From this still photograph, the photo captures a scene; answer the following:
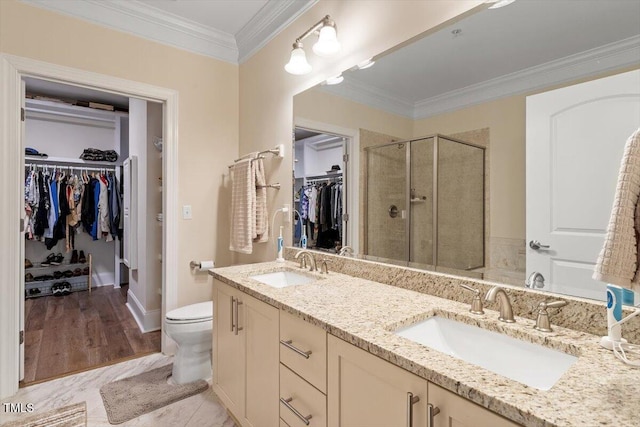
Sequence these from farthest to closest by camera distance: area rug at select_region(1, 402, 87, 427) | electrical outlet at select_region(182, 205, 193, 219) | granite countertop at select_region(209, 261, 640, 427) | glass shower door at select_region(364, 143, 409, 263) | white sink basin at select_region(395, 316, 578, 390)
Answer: electrical outlet at select_region(182, 205, 193, 219) → area rug at select_region(1, 402, 87, 427) → glass shower door at select_region(364, 143, 409, 263) → white sink basin at select_region(395, 316, 578, 390) → granite countertop at select_region(209, 261, 640, 427)

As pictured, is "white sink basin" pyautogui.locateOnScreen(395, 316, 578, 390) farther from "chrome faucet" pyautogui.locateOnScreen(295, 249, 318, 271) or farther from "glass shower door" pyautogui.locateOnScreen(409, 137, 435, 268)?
"chrome faucet" pyautogui.locateOnScreen(295, 249, 318, 271)

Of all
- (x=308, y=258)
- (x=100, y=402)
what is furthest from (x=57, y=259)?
(x=308, y=258)

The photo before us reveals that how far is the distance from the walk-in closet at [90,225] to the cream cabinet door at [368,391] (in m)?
2.28

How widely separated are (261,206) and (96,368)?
1687 mm

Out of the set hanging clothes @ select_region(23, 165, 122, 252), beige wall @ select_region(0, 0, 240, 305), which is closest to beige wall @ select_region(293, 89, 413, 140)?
beige wall @ select_region(0, 0, 240, 305)

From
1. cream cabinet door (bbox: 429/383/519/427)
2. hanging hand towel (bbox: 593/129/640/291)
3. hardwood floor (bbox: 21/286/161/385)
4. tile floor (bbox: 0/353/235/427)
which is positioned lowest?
tile floor (bbox: 0/353/235/427)

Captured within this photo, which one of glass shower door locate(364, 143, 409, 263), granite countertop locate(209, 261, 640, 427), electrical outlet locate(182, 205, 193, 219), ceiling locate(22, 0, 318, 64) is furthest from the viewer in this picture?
electrical outlet locate(182, 205, 193, 219)

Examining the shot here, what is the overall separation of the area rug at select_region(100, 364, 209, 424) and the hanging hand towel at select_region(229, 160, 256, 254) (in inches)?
38.6

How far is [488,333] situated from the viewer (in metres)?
1.00

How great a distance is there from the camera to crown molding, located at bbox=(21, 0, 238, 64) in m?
2.16

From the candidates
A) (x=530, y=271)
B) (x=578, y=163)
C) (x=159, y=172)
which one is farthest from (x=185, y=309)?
(x=578, y=163)

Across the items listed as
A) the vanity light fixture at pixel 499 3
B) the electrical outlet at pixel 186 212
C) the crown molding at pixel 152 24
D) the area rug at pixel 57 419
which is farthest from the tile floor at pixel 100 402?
the crown molding at pixel 152 24

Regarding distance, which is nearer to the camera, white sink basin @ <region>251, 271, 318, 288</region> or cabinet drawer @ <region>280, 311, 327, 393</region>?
cabinet drawer @ <region>280, 311, 327, 393</region>

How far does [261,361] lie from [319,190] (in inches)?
41.9
